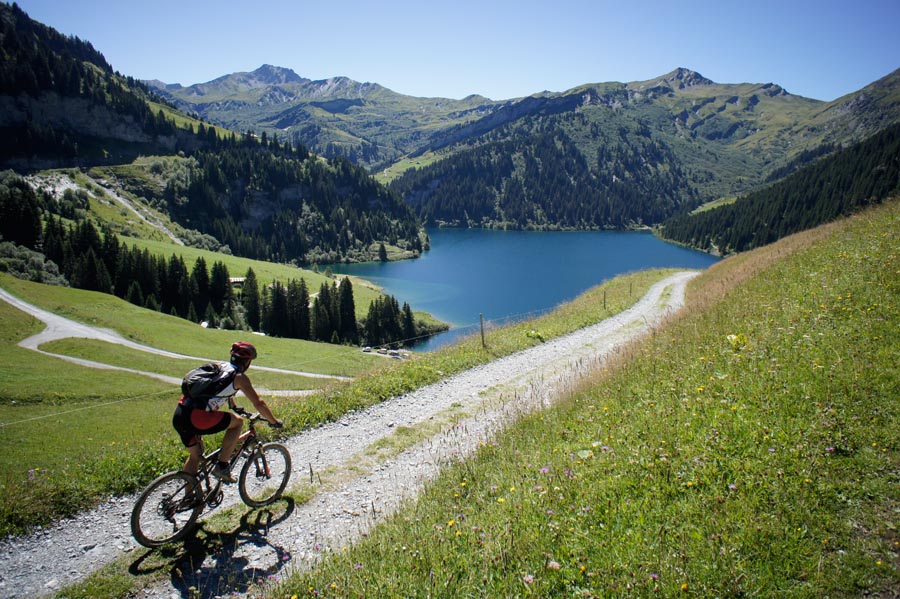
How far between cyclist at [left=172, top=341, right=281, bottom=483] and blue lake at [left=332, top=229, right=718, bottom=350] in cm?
7765

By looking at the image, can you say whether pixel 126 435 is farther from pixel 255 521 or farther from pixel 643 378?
pixel 643 378

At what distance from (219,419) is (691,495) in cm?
760

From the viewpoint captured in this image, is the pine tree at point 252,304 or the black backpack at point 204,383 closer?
the black backpack at point 204,383

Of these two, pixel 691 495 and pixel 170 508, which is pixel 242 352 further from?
pixel 691 495

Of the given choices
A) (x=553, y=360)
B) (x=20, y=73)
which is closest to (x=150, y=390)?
(x=553, y=360)

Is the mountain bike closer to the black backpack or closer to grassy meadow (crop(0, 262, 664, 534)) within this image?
the black backpack

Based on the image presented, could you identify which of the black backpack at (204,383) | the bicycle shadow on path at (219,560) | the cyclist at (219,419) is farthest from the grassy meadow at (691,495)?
the black backpack at (204,383)

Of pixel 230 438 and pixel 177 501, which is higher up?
pixel 230 438

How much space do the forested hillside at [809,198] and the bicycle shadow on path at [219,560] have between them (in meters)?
170

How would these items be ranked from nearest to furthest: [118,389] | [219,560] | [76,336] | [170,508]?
[219,560] < [170,508] < [118,389] < [76,336]

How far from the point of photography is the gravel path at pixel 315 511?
6879 mm

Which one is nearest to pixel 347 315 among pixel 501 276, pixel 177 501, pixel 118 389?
pixel 118 389

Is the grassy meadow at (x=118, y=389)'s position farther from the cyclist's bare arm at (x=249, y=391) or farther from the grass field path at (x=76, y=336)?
the cyclist's bare arm at (x=249, y=391)

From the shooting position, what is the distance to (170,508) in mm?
7438
